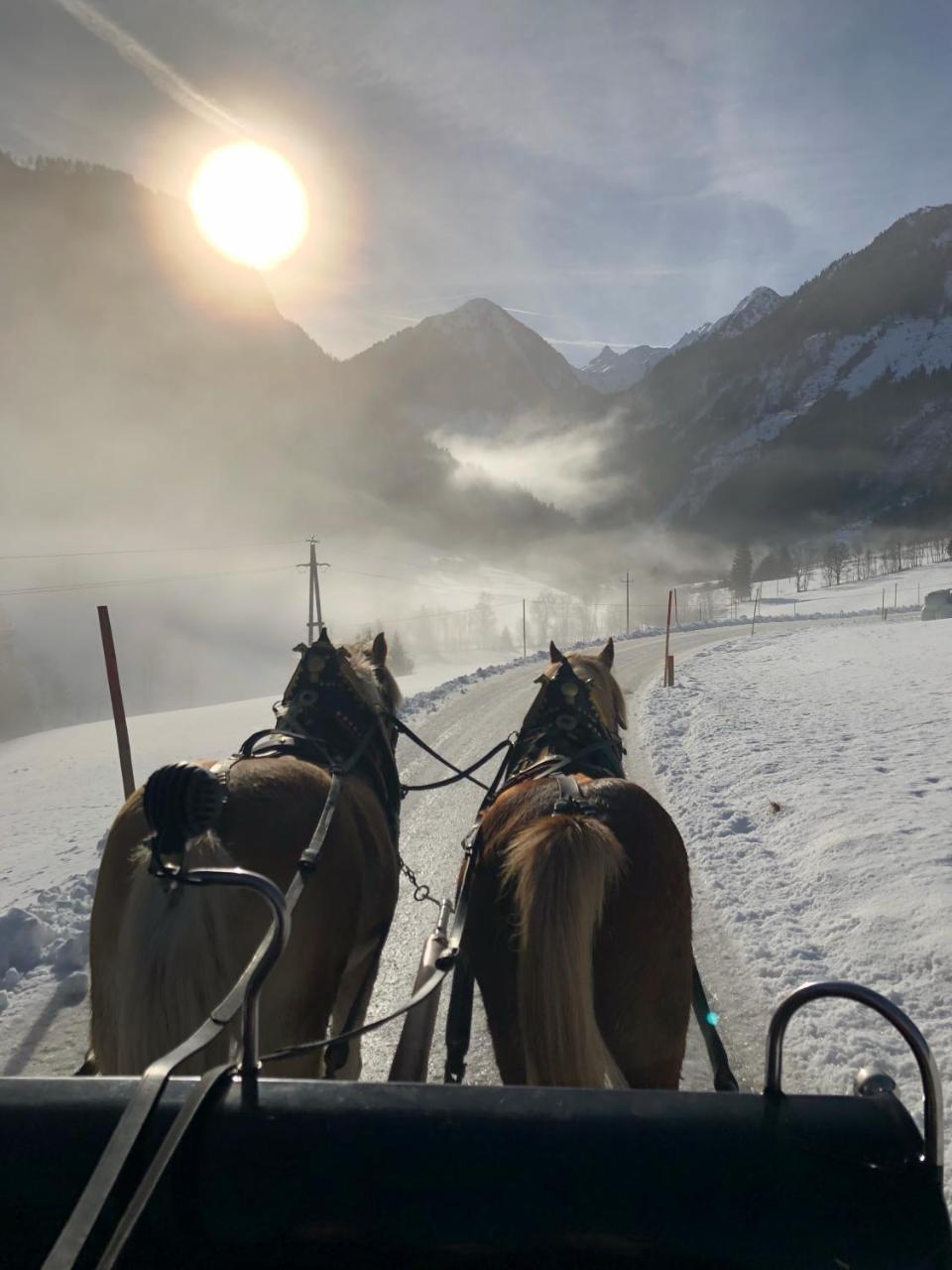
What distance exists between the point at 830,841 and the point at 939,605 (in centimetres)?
3652

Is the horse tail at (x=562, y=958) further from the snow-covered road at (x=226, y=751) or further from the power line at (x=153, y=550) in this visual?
the power line at (x=153, y=550)

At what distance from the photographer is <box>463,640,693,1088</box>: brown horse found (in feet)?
6.66

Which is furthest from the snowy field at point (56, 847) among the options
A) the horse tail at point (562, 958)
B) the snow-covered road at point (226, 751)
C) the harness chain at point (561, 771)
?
the horse tail at point (562, 958)

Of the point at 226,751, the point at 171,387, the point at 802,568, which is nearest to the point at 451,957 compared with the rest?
the point at 226,751

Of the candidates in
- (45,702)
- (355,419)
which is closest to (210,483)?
(355,419)

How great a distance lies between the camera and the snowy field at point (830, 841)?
362 centimetres

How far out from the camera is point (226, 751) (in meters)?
11.9

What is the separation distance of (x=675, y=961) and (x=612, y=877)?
0.42 m

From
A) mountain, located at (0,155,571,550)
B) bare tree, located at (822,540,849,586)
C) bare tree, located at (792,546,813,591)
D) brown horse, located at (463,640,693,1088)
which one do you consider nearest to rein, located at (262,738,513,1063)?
brown horse, located at (463,640,693,1088)

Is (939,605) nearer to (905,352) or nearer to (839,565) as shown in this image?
(839,565)

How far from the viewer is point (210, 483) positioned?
154375 mm

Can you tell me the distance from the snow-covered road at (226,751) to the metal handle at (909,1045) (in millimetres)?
2639

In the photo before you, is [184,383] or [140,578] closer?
[140,578]

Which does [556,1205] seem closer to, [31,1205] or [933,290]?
[31,1205]
